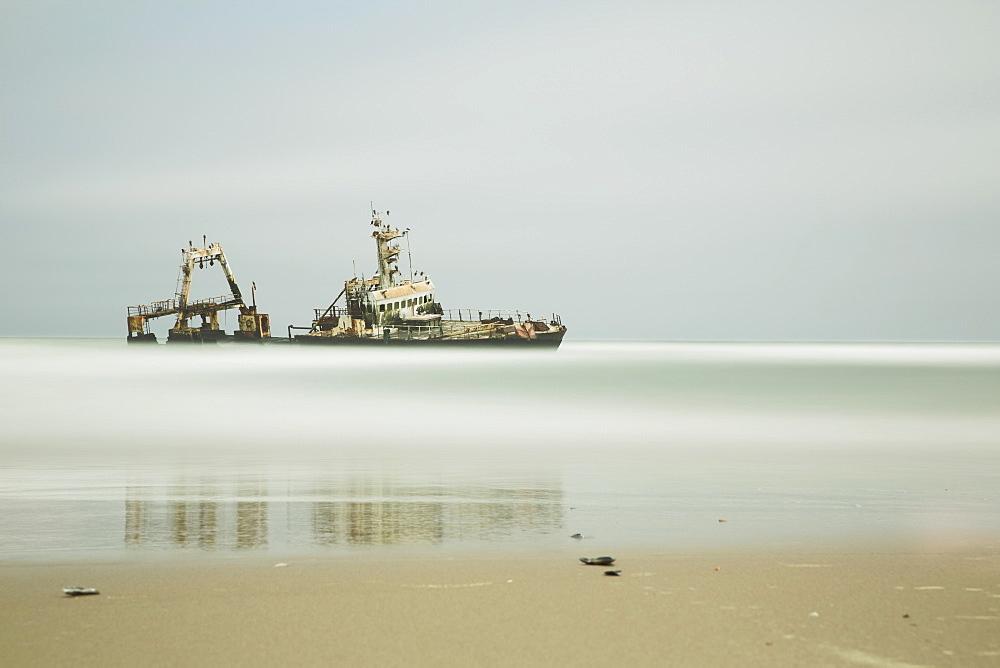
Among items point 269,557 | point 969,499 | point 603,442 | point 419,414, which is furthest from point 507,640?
point 419,414

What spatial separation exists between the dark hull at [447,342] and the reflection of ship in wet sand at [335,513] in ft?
211

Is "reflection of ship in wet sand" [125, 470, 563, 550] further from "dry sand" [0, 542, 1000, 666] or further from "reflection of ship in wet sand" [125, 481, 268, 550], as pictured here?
"dry sand" [0, 542, 1000, 666]

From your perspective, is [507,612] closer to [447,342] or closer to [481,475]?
[481,475]

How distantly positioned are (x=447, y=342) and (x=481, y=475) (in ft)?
215

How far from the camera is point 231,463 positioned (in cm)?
1120

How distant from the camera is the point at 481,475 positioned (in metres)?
9.84

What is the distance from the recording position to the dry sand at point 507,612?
342 centimetres

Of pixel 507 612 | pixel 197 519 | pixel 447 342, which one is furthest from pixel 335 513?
pixel 447 342

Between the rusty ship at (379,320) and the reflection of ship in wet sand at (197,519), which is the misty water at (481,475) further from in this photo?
the rusty ship at (379,320)

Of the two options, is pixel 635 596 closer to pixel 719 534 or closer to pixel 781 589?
pixel 781 589

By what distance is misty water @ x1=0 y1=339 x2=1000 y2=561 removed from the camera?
5.87m

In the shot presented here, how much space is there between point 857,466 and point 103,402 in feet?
65.5

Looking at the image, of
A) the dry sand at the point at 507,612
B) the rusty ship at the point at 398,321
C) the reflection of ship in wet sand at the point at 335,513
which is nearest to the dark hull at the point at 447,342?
the rusty ship at the point at 398,321

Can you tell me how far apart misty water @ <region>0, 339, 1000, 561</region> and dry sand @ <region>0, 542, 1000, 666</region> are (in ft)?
2.10
